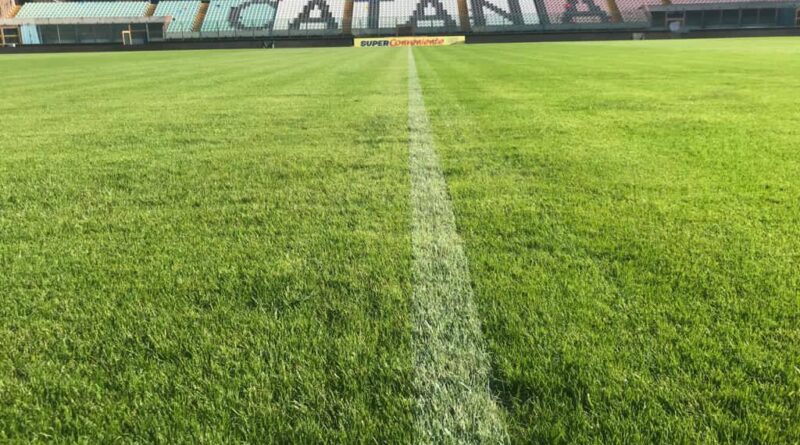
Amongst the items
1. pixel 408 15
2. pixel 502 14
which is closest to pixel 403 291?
pixel 502 14

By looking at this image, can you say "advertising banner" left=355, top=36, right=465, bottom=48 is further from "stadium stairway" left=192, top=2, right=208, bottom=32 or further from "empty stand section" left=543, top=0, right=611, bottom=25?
→ "stadium stairway" left=192, top=2, right=208, bottom=32

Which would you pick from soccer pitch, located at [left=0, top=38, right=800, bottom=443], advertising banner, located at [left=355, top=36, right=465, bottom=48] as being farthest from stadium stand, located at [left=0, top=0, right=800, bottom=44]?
soccer pitch, located at [left=0, top=38, right=800, bottom=443]

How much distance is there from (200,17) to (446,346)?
52.5 meters

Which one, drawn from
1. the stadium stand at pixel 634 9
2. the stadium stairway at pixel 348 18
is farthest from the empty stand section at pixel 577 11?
the stadium stairway at pixel 348 18

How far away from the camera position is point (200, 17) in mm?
48250

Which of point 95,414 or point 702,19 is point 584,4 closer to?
point 702,19

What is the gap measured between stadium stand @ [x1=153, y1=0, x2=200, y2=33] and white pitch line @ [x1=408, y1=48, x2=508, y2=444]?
1916 inches

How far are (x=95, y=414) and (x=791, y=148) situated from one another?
4514 millimetres

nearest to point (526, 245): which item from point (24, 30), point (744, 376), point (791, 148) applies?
point (744, 376)

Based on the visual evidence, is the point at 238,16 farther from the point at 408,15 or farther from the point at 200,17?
the point at 408,15

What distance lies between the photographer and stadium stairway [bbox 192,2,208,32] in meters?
46.8

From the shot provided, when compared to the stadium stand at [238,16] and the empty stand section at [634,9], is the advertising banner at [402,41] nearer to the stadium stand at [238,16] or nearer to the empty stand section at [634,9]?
the stadium stand at [238,16]

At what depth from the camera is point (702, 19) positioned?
147 feet

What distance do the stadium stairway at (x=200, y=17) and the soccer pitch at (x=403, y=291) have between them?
154ft
